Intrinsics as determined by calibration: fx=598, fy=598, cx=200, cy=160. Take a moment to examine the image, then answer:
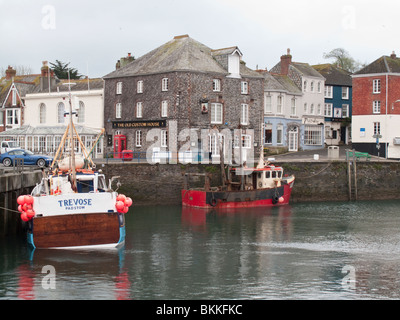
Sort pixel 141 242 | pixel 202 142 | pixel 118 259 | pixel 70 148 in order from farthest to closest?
pixel 202 142
pixel 141 242
pixel 70 148
pixel 118 259

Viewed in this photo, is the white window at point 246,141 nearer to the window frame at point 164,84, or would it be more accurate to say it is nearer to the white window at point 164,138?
the white window at point 164,138

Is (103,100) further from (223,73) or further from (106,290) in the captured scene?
(106,290)

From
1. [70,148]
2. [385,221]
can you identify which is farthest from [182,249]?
[385,221]

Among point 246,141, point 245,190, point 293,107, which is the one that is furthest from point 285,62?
point 245,190

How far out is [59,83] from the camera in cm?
6269

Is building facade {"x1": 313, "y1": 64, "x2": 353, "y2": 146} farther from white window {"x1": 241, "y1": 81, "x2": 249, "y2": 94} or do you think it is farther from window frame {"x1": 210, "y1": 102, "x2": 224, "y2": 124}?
window frame {"x1": 210, "y1": 102, "x2": 224, "y2": 124}

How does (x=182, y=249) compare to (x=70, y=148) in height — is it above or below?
below

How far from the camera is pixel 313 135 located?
6662cm

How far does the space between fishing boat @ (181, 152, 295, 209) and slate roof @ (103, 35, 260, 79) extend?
39.7 ft

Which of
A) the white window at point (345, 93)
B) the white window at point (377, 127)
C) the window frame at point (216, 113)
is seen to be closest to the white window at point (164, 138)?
the window frame at point (216, 113)

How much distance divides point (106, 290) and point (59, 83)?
45671mm

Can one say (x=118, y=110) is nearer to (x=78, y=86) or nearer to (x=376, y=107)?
(x=78, y=86)

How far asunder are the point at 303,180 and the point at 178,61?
50.7 ft

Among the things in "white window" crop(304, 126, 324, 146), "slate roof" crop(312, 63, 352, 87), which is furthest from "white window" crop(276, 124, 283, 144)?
"slate roof" crop(312, 63, 352, 87)
